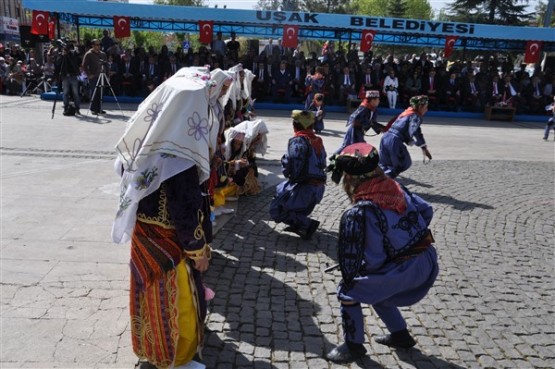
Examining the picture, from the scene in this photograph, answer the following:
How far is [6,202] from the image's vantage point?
6410 mm

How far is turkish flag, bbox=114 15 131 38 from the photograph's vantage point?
18406 millimetres

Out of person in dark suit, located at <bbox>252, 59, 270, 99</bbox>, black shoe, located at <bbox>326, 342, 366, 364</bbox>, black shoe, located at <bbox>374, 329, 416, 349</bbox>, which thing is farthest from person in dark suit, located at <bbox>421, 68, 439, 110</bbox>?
black shoe, located at <bbox>326, 342, 366, 364</bbox>

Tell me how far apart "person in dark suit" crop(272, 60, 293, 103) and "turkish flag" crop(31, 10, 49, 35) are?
852cm

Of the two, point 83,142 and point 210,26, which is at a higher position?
point 210,26

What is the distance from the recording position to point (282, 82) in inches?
760

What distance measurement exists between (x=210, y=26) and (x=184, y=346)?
57.4 feet

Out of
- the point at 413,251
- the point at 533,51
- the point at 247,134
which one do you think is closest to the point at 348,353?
the point at 413,251

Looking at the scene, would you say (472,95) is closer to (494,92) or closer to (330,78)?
(494,92)

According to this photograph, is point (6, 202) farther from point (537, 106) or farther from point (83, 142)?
point (537, 106)

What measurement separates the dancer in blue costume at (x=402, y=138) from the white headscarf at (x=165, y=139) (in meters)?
5.46

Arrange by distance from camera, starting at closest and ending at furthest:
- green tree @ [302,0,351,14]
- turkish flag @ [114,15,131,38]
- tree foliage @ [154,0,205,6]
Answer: turkish flag @ [114,15,131,38], tree foliage @ [154,0,205,6], green tree @ [302,0,351,14]

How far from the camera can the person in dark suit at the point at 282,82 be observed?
19.2 metres

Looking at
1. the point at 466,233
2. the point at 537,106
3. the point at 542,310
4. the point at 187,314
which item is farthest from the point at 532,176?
the point at 537,106

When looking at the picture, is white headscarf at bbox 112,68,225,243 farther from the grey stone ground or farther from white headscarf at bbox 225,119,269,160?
white headscarf at bbox 225,119,269,160
